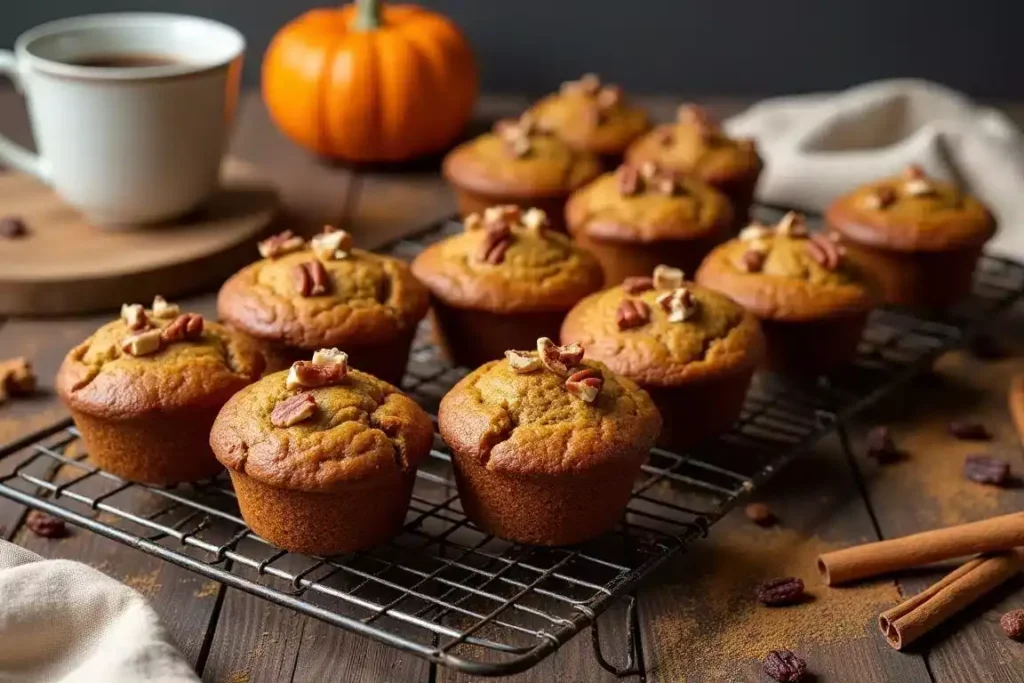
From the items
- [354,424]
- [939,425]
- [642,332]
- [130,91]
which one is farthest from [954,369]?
[130,91]

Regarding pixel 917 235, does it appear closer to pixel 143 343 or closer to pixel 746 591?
pixel 746 591

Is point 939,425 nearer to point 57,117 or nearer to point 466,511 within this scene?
point 466,511

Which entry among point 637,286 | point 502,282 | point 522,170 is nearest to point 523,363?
point 637,286

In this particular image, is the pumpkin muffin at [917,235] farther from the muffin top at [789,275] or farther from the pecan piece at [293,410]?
the pecan piece at [293,410]

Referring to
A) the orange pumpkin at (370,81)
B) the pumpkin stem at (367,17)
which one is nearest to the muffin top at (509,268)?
the orange pumpkin at (370,81)

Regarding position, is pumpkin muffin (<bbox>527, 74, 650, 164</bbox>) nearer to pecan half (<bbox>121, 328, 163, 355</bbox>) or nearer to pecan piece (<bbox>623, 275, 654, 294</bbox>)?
pecan piece (<bbox>623, 275, 654, 294</bbox>)
